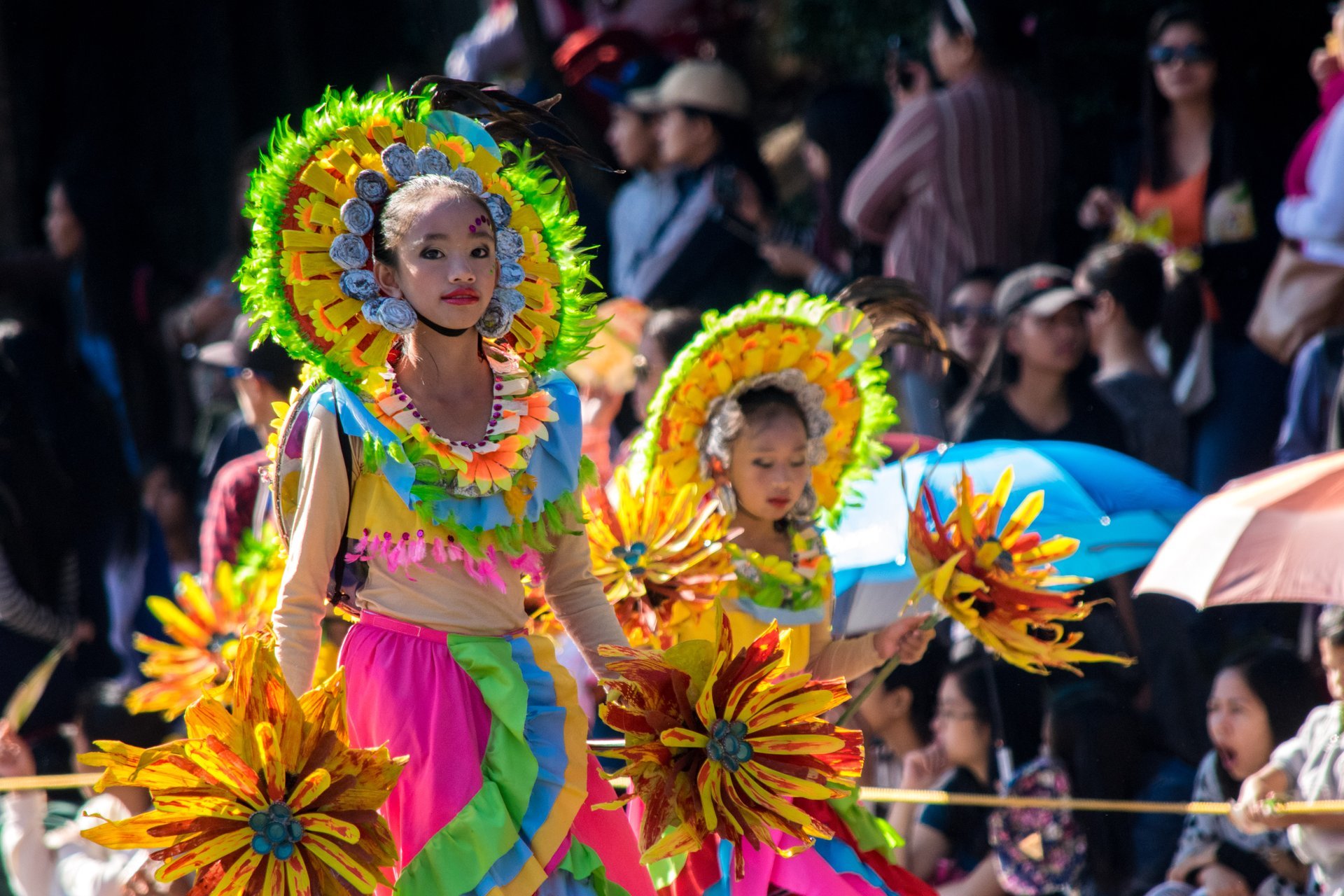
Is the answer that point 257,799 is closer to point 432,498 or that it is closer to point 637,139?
point 432,498

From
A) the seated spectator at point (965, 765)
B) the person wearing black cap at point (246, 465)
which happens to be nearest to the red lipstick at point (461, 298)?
the person wearing black cap at point (246, 465)

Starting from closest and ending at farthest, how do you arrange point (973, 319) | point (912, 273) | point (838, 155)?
point (973, 319)
point (912, 273)
point (838, 155)

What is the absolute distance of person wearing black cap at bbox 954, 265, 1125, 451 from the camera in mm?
5898

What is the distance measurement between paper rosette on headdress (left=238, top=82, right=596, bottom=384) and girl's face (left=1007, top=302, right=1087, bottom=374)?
8.81 feet

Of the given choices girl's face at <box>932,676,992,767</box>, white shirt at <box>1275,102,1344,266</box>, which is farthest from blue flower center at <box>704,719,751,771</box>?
white shirt at <box>1275,102,1344,266</box>

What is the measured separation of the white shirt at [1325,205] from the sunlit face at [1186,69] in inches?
27.5

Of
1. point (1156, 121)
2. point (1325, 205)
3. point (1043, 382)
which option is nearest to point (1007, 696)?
point (1043, 382)

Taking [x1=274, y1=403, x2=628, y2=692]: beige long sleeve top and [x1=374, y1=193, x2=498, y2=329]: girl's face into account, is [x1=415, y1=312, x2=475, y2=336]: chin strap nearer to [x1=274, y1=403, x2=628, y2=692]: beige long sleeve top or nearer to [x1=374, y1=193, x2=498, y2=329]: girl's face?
[x1=374, y1=193, x2=498, y2=329]: girl's face

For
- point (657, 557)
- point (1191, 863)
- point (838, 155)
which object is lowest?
point (1191, 863)

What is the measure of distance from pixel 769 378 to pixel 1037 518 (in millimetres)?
920

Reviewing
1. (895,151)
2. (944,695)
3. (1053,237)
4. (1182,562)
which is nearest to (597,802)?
(1182,562)

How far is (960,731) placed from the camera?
5523 mm

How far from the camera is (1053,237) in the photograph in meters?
7.41

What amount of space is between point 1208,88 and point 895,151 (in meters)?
1.20
